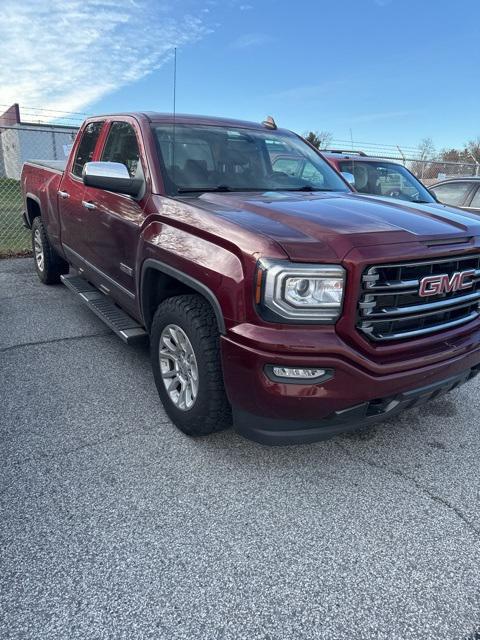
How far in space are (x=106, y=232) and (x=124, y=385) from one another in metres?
1.22

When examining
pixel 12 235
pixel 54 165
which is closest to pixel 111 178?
pixel 54 165

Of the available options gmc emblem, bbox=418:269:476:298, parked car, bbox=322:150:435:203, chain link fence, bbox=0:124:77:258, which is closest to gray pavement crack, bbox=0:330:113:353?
gmc emblem, bbox=418:269:476:298

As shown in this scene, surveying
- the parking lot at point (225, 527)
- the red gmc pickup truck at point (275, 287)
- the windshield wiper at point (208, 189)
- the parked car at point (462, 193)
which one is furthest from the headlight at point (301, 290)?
the parked car at point (462, 193)

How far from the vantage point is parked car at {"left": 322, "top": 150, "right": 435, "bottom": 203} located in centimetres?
718

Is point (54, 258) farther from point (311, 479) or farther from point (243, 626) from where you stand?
point (243, 626)

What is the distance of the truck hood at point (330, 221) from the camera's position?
225cm

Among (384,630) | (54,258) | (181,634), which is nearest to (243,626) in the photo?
(181,634)

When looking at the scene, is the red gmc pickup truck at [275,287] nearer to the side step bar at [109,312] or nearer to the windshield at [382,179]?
the side step bar at [109,312]

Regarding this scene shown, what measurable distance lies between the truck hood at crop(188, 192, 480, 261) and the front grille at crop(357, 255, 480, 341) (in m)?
0.14

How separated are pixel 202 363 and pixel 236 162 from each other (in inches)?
69.4

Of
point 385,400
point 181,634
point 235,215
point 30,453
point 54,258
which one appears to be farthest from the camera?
point 54,258

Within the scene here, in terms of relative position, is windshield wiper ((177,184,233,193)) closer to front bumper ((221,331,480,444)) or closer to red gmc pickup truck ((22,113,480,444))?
red gmc pickup truck ((22,113,480,444))

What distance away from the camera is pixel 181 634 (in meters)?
1.79

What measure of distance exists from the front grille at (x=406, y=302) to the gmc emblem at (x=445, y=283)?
0.8 inches
